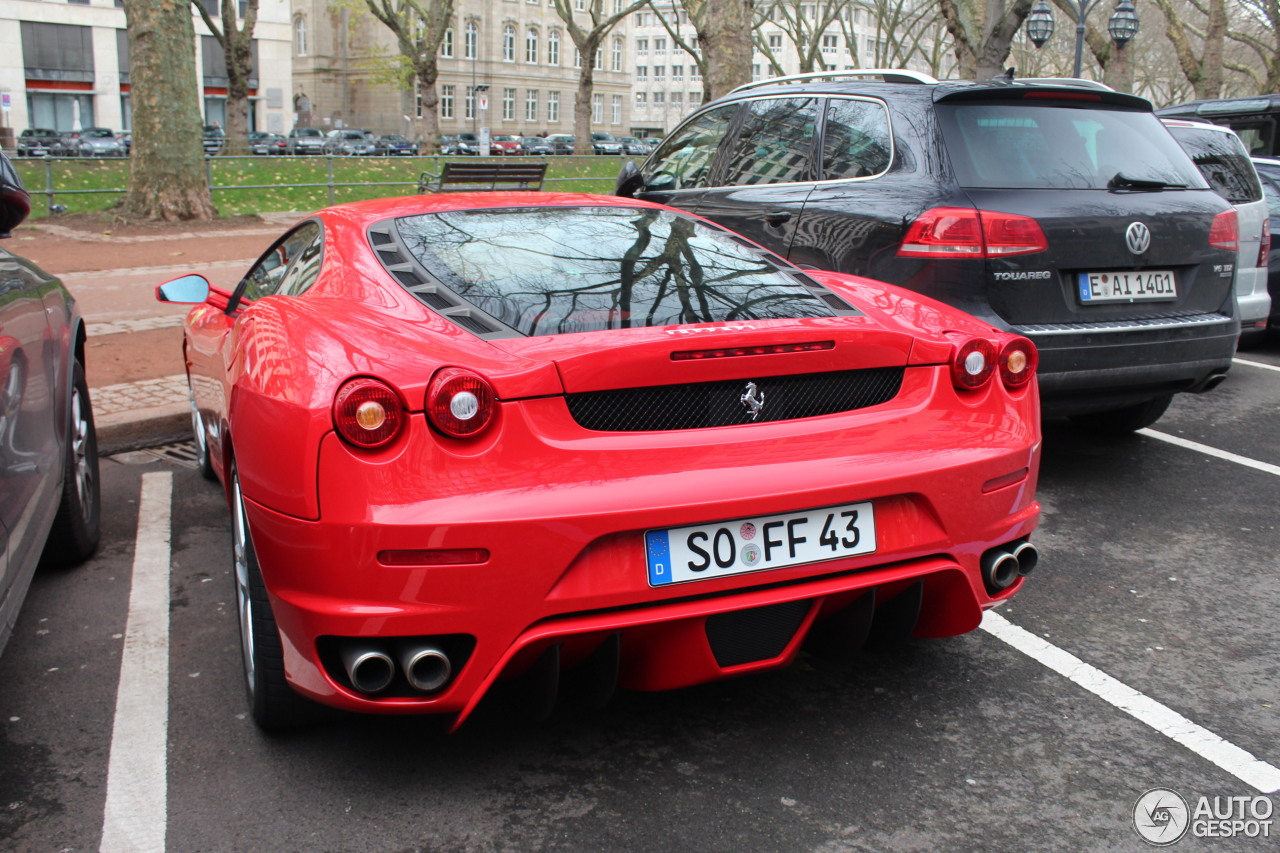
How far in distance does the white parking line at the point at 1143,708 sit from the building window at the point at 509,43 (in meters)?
83.1

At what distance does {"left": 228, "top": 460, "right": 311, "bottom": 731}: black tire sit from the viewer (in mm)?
2779

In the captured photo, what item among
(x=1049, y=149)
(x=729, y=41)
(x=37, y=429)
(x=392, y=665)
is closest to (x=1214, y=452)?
(x=1049, y=149)

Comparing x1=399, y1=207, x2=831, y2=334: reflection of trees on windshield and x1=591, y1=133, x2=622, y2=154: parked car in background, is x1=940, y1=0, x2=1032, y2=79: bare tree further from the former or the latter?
x1=591, y1=133, x2=622, y2=154: parked car in background

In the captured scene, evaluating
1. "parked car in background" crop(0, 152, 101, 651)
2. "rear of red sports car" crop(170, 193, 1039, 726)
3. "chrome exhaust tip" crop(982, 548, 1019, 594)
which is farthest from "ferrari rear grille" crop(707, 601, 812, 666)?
"parked car in background" crop(0, 152, 101, 651)

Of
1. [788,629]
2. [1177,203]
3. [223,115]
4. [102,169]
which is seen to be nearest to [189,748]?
[788,629]

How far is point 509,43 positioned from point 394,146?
26.9m

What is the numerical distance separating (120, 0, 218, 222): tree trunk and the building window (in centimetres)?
6985

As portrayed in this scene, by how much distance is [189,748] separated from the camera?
9.80 feet

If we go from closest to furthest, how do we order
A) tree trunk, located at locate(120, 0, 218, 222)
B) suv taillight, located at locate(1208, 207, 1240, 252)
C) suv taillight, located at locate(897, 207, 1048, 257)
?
suv taillight, located at locate(897, 207, 1048, 257) < suv taillight, located at locate(1208, 207, 1240, 252) < tree trunk, located at locate(120, 0, 218, 222)

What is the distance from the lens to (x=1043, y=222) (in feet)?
15.7

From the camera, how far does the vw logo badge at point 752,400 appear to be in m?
2.74

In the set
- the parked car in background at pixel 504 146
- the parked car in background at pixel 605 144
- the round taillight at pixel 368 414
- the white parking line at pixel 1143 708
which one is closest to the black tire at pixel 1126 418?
the white parking line at pixel 1143 708

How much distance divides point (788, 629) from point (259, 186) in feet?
55.4

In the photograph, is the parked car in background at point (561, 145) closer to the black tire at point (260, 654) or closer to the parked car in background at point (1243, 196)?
the parked car in background at point (1243, 196)
